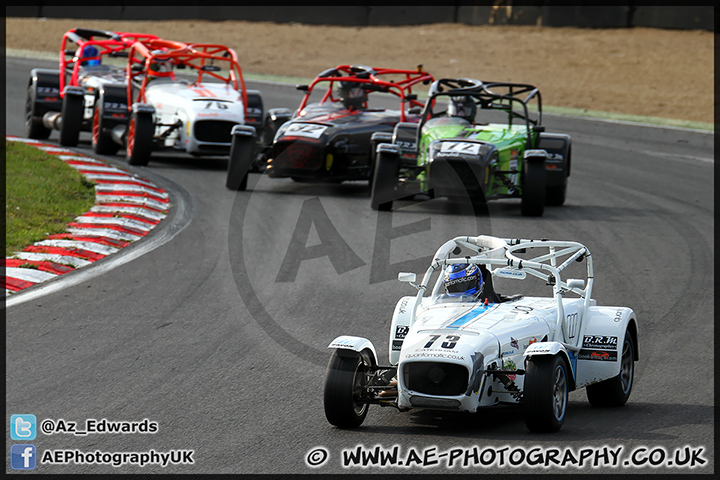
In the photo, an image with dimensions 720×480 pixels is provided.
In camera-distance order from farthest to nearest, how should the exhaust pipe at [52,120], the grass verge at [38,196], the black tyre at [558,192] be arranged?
the exhaust pipe at [52,120] → the black tyre at [558,192] → the grass verge at [38,196]

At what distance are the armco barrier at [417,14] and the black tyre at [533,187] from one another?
65.1 feet

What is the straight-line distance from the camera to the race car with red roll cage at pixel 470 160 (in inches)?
516

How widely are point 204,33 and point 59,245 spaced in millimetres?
24578

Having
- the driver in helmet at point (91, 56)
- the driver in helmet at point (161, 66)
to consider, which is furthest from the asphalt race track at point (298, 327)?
the driver in helmet at point (91, 56)

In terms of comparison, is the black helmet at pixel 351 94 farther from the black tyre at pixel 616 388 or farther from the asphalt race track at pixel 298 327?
the black tyre at pixel 616 388

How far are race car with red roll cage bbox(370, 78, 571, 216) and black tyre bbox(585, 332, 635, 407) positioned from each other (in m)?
6.08

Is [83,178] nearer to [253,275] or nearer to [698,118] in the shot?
[253,275]

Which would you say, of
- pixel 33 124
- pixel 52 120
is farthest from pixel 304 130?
pixel 33 124

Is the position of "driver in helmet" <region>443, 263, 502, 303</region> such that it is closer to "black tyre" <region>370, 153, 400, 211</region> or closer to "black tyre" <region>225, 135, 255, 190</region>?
"black tyre" <region>370, 153, 400, 211</region>

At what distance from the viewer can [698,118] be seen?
76.6 feet

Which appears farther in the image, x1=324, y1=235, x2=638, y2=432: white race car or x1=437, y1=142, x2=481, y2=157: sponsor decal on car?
x1=437, y1=142, x2=481, y2=157: sponsor decal on car

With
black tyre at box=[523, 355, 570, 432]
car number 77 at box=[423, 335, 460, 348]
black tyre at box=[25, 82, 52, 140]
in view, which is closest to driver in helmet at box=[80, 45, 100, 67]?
black tyre at box=[25, 82, 52, 140]

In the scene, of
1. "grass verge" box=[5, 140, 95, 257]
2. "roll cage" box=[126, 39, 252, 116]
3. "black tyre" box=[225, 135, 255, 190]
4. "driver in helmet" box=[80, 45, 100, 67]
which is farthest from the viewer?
"driver in helmet" box=[80, 45, 100, 67]

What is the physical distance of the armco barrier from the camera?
31188 mm
